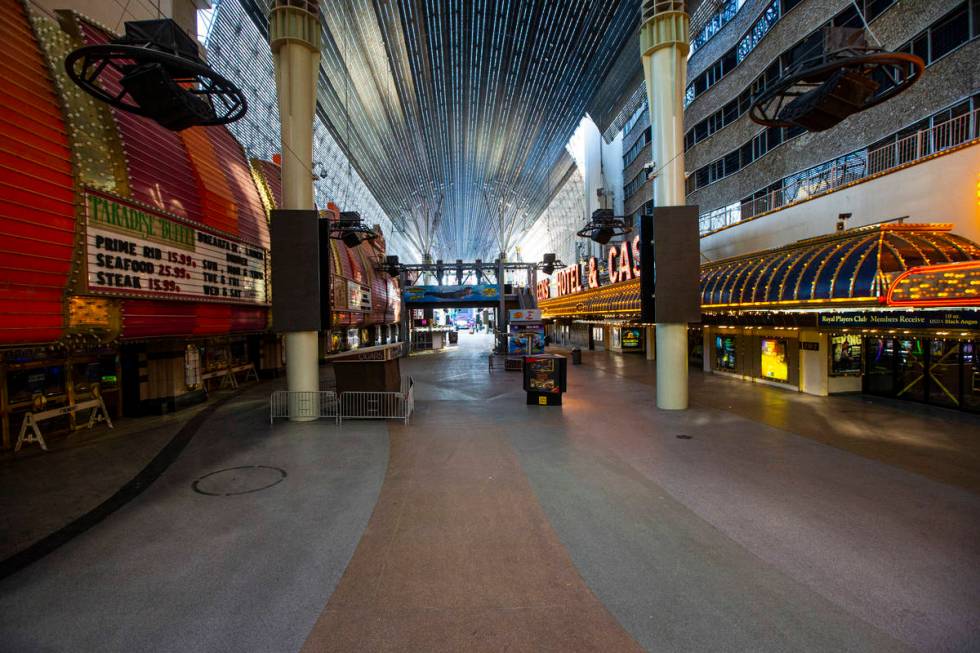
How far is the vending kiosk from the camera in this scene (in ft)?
49.9

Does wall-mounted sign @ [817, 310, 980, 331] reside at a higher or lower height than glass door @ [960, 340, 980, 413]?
higher

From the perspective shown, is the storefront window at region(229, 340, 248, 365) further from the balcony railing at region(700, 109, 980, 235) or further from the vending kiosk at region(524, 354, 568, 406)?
the balcony railing at region(700, 109, 980, 235)

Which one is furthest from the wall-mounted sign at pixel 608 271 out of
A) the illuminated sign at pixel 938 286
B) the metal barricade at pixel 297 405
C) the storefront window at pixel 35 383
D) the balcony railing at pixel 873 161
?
the storefront window at pixel 35 383

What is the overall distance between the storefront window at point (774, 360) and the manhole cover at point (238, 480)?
1882 centimetres

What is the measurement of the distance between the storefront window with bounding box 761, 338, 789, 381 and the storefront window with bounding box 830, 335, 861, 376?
71.0 inches

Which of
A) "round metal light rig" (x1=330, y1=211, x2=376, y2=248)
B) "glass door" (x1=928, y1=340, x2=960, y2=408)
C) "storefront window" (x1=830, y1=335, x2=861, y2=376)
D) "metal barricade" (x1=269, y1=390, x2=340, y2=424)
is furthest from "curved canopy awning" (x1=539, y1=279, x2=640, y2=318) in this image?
"metal barricade" (x1=269, y1=390, x2=340, y2=424)

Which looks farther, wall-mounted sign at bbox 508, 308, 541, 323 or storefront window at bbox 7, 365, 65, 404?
wall-mounted sign at bbox 508, 308, 541, 323

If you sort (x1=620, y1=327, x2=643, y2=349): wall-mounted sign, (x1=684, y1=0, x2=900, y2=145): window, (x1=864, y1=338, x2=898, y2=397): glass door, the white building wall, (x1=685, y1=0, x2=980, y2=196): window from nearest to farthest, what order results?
(x1=685, y1=0, x2=980, y2=196): window, (x1=864, y1=338, x2=898, y2=397): glass door, (x1=684, y1=0, x2=900, y2=145): window, (x1=620, y1=327, x2=643, y2=349): wall-mounted sign, the white building wall

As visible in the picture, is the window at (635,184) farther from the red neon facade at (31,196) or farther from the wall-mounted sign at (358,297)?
the red neon facade at (31,196)

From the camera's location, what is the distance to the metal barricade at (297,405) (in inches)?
518

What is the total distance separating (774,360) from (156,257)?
875 inches

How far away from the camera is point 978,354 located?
485 inches

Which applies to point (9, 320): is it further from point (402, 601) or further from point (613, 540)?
point (613, 540)

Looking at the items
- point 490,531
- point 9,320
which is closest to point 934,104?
point 490,531
